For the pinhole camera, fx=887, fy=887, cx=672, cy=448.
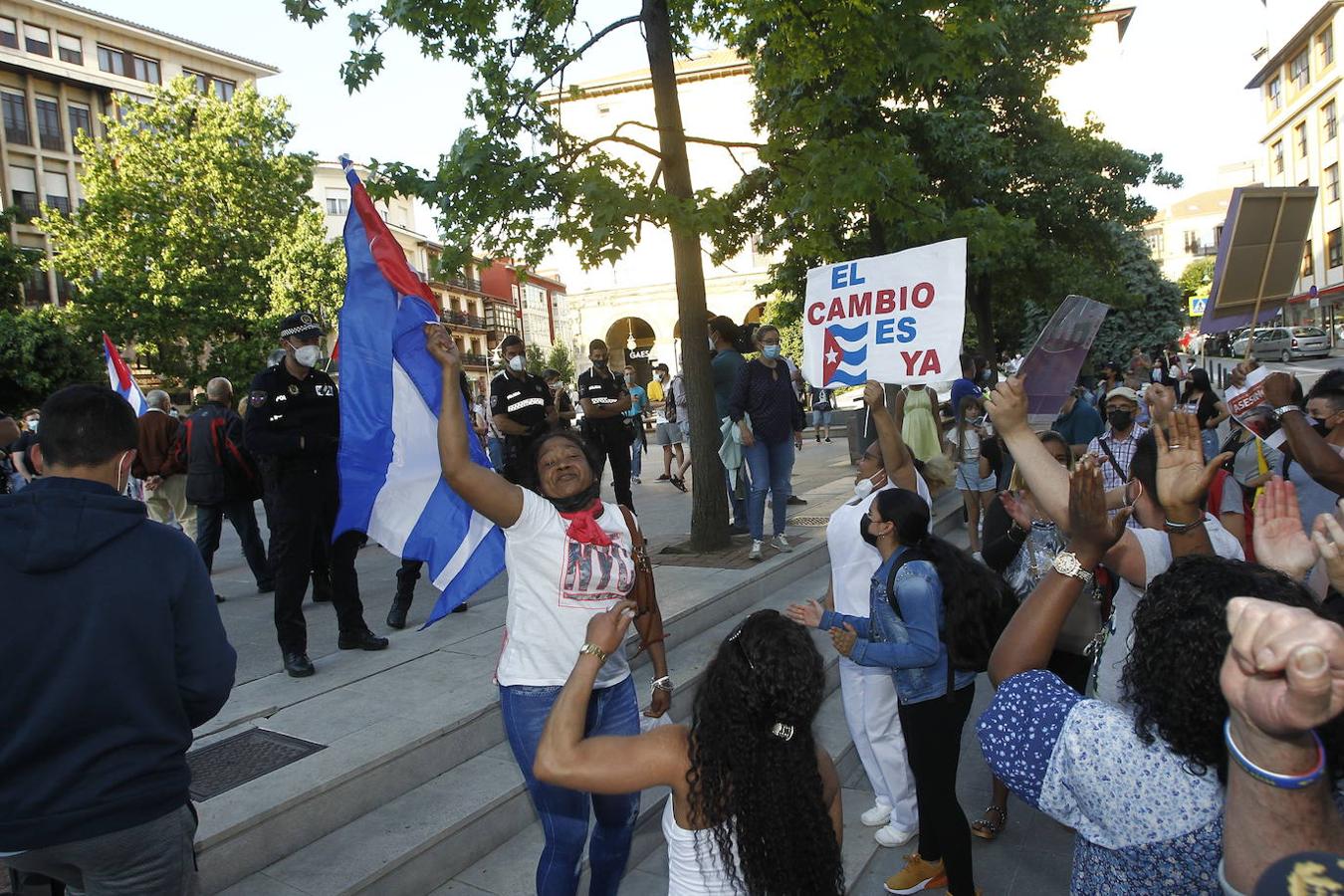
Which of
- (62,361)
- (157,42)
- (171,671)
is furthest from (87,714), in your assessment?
(157,42)

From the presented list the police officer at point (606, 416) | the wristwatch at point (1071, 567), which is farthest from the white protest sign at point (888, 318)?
the police officer at point (606, 416)

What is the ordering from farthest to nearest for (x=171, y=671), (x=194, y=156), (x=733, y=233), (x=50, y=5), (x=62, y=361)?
(x=50, y=5) → (x=194, y=156) → (x=62, y=361) → (x=733, y=233) → (x=171, y=671)

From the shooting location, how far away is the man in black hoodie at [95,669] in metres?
2.11

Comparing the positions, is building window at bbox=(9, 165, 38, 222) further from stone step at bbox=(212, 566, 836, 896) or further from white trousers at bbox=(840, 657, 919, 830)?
white trousers at bbox=(840, 657, 919, 830)

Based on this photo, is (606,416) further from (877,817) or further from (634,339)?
(634,339)

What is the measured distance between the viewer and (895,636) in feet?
10.9

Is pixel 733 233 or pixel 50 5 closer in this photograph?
pixel 733 233

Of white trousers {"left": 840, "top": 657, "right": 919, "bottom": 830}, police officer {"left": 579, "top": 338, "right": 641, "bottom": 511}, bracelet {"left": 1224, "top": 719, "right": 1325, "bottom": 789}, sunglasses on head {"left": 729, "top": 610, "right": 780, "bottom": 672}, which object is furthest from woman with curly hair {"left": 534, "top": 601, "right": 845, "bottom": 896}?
police officer {"left": 579, "top": 338, "right": 641, "bottom": 511}

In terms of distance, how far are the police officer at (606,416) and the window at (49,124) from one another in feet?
163

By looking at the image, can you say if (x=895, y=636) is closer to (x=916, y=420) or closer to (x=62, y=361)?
(x=916, y=420)

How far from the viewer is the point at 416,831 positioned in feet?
12.1

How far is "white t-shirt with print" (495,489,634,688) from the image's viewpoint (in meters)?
3.03

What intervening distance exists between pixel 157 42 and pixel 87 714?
60.9 m

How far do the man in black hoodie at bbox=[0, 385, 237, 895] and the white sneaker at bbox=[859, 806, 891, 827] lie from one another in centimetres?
294
